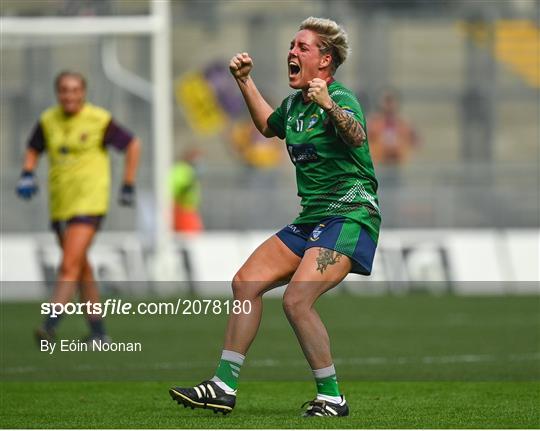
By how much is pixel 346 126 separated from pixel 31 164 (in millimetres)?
6675

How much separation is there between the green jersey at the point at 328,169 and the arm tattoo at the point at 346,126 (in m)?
0.27

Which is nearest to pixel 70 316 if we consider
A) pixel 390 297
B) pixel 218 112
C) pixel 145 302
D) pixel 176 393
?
pixel 145 302

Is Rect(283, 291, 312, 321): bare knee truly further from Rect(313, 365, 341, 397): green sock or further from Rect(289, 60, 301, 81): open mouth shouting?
Rect(289, 60, 301, 81): open mouth shouting

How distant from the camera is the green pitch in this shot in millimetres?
9203

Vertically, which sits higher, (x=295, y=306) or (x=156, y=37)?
(x=156, y=37)

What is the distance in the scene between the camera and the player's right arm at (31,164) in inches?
579

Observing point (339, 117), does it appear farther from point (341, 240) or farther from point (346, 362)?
point (346, 362)

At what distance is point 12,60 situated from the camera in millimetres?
23266

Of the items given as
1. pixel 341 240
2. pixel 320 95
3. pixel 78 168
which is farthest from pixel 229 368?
pixel 78 168

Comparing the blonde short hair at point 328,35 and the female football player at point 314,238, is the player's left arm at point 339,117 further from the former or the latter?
the blonde short hair at point 328,35

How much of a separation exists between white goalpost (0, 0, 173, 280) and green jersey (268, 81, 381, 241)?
12.8 metres

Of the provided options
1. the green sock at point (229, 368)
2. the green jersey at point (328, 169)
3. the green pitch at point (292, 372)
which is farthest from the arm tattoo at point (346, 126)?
the green pitch at point (292, 372)

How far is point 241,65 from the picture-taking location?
9266 mm

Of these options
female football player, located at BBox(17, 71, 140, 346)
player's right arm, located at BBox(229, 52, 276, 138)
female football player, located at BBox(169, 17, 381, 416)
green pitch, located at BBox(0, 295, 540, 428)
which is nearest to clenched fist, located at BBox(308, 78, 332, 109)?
female football player, located at BBox(169, 17, 381, 416)
